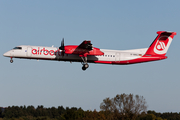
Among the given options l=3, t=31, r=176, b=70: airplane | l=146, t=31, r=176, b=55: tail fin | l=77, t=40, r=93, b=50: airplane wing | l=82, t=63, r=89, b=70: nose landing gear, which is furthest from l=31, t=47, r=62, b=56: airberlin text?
l=146, t=31, r=176, b=55: tail fin

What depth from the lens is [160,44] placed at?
3719cm

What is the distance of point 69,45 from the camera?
1366 inches

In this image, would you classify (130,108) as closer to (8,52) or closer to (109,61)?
(109,61)

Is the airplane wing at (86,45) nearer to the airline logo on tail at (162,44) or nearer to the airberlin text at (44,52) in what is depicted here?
the airberlin text at (44,52)

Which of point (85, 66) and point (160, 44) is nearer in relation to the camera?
point (85, 66)

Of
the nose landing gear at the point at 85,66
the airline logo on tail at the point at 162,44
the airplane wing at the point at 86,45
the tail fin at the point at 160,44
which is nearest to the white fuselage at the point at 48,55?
the nose landing gear at the point at 85,66

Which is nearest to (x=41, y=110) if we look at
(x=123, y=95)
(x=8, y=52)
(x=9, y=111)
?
(x=9, y=111)

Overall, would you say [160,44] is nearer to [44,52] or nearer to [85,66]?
[85,66]

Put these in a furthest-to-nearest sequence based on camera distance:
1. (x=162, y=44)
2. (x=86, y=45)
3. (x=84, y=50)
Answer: (x=162, y=44)
(x=84, y=50)
(x=86, y=45)

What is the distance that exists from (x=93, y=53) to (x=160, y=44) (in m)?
9.03

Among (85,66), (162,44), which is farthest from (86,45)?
(162,44)

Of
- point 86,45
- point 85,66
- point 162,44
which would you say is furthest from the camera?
point 162,44

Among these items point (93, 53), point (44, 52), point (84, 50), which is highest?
point (84, 50)

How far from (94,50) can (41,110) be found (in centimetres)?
10198
